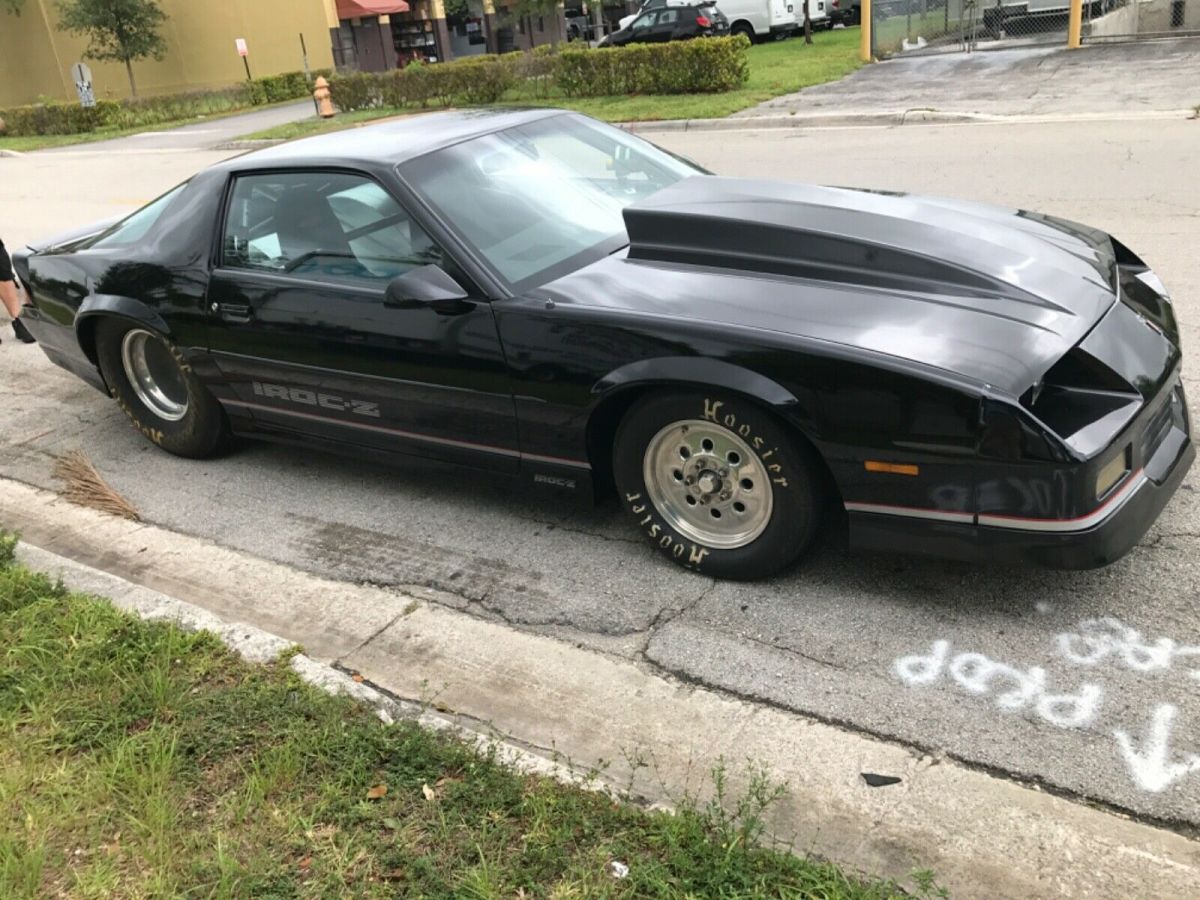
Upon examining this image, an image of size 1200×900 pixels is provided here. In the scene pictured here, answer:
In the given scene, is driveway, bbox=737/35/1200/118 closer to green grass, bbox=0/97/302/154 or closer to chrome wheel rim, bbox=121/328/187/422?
chrome wheel rim, bbox=121/328/187/422

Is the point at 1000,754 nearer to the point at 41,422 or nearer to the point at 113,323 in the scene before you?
the point at 113,323

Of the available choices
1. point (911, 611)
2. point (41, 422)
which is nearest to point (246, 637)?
point (911, 611)

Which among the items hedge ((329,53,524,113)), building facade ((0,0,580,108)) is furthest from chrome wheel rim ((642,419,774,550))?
building facade ((0,0,580,108))

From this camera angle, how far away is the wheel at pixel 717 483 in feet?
10.5

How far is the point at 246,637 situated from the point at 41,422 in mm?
3425

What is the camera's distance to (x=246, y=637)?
10.9 ft

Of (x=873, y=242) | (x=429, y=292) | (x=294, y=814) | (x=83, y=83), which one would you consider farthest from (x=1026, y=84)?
(x=83, y=83)

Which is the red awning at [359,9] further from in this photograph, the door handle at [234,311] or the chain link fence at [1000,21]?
the door handle at [234,311]

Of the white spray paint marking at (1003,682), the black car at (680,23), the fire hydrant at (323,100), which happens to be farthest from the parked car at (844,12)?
the white spray paint marking at (1003,682)

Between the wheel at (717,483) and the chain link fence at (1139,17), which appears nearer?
the wheel at (717,483)

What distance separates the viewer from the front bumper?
9.36 feet

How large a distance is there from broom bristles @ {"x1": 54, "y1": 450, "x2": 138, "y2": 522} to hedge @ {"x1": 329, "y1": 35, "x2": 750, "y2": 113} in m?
14.5

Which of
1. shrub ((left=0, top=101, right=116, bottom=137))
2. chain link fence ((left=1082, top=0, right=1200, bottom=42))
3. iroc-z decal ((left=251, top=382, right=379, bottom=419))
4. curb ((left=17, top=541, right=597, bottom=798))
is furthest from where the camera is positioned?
shrub ((left=0, top=101, right=116, bottom=137))

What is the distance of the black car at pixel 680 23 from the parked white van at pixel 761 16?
1.54m
